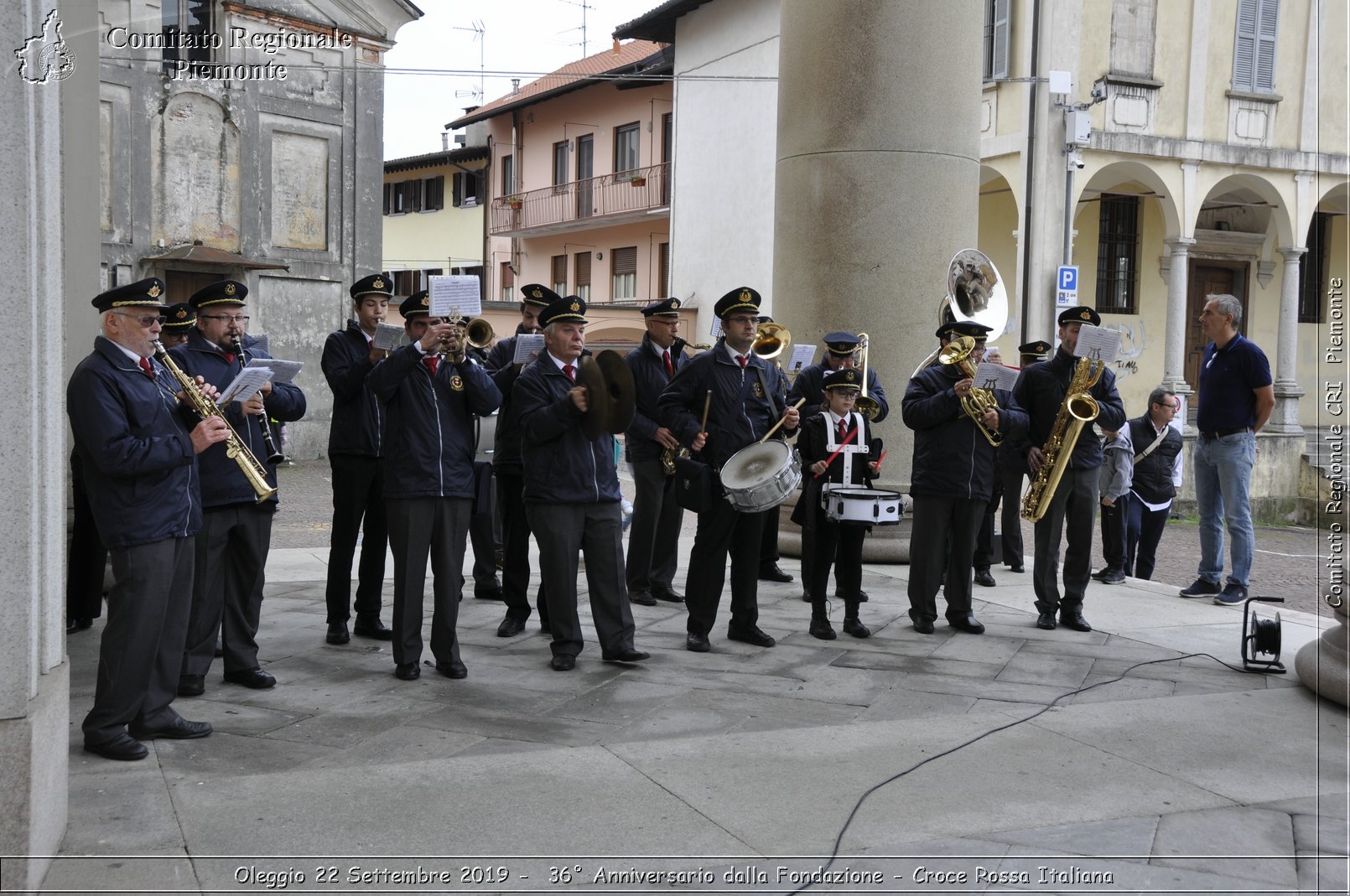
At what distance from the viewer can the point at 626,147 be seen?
35312 millimetres

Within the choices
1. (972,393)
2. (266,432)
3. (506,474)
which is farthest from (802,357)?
(266,432)

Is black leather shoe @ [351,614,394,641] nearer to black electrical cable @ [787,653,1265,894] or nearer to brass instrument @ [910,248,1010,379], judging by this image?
black electrical cable @ [787,653,1265,894]

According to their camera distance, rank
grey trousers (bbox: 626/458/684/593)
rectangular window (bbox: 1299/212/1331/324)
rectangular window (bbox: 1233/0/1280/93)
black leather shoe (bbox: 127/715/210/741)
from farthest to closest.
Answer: rectangular window (bbox: 1299/212/1331/324), rectangular window (bbox: 1233/0/1280/93), grey trousers (bbox: 626/458/684/593), black leather shoe (bbox: 127/715/210/741)

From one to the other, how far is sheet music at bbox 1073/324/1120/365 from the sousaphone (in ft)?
10.6

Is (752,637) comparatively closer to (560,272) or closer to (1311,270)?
(1311,270)

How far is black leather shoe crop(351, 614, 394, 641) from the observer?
7441 millimetres

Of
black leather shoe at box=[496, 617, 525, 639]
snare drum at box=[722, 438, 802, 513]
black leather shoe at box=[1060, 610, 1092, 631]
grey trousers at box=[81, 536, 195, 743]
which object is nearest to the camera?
grey trousers at box=[81, 536, 195, 743]

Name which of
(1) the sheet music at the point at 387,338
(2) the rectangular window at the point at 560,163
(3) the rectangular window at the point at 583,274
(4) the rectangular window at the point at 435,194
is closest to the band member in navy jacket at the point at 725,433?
(1) the sheet music at the point at 387,338

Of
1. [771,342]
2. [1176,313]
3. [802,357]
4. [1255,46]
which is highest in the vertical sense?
[1255,46]

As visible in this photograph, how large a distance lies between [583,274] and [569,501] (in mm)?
32476

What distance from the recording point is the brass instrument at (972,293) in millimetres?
10102

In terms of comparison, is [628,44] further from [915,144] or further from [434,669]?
[434,669]

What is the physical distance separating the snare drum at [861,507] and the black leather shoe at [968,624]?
3.15 ft

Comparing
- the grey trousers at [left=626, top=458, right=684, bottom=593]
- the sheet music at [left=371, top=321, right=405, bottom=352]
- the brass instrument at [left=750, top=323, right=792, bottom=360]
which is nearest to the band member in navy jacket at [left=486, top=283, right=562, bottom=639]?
the sheet music at [left=371, top=321, right=405, bottom=352]
